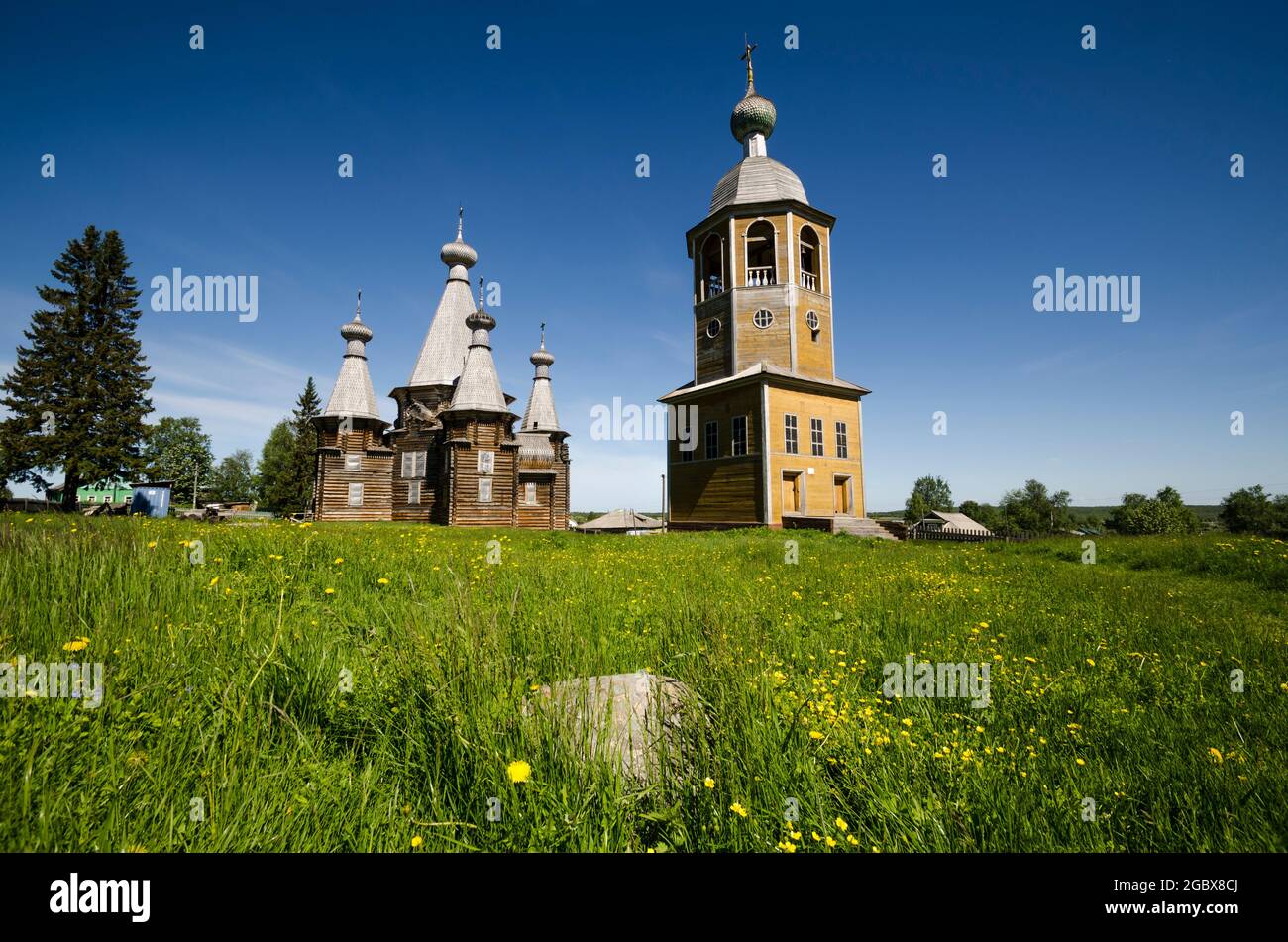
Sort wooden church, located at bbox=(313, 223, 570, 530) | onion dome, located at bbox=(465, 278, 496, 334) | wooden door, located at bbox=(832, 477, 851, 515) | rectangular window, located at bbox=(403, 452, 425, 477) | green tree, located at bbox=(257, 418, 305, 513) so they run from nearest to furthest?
1. wooden door, located at bbox=(832, 477, 851, 515)
2. wooden church, located at bbox=(313, 223, 570, 530)
3. onion dome, located at bbox=(465, 278, 496, 334)
4. rectangular window, located at bbox=(403, 452, 425, 477)
5. green tree, located at bbox=(257, 418, 305, 513)

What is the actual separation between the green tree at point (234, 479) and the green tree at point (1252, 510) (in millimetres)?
165787

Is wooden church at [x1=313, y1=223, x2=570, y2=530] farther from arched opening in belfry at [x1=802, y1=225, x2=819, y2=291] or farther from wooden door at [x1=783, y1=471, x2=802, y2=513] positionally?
arched opening in belfry at [x1=802, y1=225, x2=819, y2=291]

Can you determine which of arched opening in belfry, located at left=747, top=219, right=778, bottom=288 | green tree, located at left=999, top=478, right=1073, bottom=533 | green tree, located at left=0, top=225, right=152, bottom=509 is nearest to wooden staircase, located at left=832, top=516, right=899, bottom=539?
arched opening in belfry, located at left=747, top=219, right=778, bottom=288

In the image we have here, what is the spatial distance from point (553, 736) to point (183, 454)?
10084 cm

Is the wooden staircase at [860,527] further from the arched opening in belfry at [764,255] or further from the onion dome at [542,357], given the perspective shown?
the onion dome at [542,357]

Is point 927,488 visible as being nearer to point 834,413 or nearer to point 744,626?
point 834,413

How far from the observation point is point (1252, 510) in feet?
263

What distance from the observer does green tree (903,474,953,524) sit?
3942 inches

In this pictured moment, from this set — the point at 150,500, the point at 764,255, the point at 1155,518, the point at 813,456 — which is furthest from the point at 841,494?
the point at 1155,518

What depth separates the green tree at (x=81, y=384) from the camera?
32312 millimetres

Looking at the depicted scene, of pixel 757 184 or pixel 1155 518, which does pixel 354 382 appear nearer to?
pixel 757 184

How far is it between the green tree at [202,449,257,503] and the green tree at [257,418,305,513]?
37.1 feet

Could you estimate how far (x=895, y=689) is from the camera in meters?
3.56
